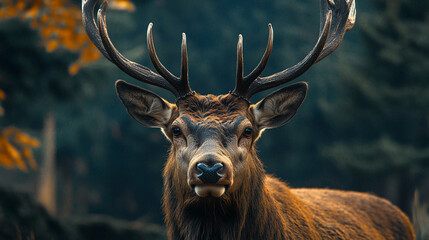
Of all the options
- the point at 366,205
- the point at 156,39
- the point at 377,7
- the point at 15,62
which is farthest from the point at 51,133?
the point at 366,205

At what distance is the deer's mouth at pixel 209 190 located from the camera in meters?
3.69

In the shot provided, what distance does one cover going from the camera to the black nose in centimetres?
363

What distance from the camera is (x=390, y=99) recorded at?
1977 centimetres

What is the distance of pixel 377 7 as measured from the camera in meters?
19.8

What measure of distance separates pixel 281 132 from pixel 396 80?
8.27 metres

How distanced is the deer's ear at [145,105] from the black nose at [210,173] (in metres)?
1.00

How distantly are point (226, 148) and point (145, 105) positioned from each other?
0.99 metres

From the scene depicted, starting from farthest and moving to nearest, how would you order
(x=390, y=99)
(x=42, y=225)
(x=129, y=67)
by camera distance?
1. (x=390, y=99)
2. (x=42, y=225)
3. (x=129, y=67)

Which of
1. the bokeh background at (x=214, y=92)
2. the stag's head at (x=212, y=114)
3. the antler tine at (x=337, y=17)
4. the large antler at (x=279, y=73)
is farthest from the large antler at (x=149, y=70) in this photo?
the bokeh background at (x=214, y=92)

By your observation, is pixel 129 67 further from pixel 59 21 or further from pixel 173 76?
pixel 59 21

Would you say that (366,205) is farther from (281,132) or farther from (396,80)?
(281,132)

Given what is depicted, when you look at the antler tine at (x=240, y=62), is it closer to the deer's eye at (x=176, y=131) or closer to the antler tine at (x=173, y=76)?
the antler tine at (x=173, y=76)

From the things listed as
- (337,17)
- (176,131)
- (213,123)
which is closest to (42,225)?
(176,131)

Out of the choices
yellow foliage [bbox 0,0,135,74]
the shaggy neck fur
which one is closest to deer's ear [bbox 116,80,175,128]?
the shaggy neck fur
